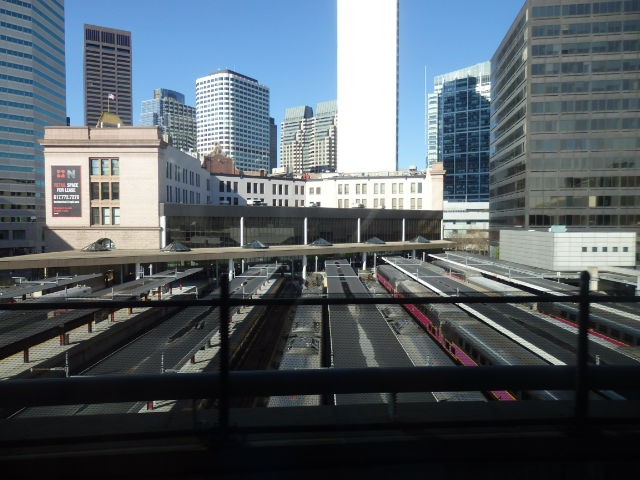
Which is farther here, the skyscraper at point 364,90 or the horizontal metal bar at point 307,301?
the skyscraper at point 364,90

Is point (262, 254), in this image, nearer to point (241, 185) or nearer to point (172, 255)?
point (172, 255)

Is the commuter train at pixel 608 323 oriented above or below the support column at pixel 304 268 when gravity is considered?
above

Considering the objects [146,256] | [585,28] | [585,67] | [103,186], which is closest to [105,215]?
[103,186]

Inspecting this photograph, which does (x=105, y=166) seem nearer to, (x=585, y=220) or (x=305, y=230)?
(x=305, y=230)

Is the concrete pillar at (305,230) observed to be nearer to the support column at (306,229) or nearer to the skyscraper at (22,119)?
the support column at (306,229)

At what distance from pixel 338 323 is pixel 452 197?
190m

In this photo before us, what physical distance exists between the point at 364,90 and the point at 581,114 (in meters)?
61.8

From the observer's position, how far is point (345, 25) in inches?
4136

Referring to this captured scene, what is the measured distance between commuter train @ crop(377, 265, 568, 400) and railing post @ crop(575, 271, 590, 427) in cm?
41

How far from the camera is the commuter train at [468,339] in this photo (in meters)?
3.76

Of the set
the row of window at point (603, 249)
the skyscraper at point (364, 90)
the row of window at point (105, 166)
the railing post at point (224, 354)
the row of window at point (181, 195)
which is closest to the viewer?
the railing post at point (224, 354)

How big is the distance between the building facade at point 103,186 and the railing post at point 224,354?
44.7 metres

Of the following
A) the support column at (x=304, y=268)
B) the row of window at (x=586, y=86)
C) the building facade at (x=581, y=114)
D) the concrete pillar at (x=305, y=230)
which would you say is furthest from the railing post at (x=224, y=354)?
the row of window at (x=586, y=86)

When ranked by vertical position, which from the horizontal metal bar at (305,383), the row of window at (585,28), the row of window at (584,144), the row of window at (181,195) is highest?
the row of window at (585,28)
